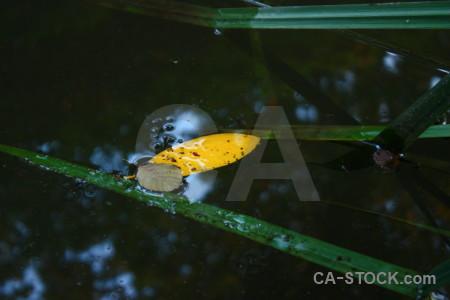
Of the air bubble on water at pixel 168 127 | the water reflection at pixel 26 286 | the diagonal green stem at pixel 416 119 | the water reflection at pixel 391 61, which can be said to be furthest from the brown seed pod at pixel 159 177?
the water reflection at pixel 391 61

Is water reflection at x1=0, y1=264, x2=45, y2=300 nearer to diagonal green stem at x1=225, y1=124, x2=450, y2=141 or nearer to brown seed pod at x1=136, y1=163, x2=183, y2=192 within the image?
brown seed pod at x1=136, y1=163, x2=183, y2=192

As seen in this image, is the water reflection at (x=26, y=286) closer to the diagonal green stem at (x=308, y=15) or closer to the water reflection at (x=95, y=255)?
the water reflection at (x=95, y=255)

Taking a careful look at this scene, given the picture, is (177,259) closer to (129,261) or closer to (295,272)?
(129,261)

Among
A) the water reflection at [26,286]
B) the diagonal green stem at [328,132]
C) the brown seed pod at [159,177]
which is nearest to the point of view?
the water reflection at [26,286]

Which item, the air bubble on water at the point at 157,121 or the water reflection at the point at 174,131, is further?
the air bubble on water at the point at 157,121

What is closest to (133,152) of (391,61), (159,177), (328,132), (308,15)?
(159,177)

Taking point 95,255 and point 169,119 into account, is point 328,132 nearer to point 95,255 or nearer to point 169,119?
point 169,119

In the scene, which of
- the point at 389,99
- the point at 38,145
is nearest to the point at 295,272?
the point at 389,99
